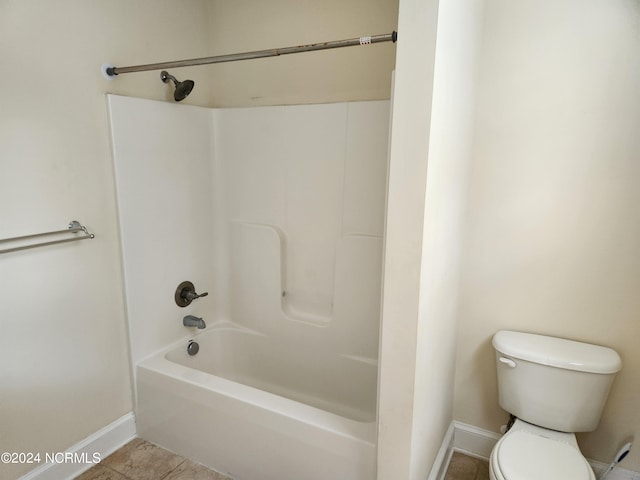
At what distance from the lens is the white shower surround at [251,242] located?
73.4 inches

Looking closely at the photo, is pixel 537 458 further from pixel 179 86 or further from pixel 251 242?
pixel 179 86

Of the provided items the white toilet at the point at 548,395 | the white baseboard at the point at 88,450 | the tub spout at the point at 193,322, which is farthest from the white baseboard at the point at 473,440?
the white baseboard at the point at 88,450

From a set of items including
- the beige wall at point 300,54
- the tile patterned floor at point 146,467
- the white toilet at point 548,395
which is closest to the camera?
the white toilet at point 548,395

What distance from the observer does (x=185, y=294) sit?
2283 mm

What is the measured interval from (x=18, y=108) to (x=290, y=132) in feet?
3.96

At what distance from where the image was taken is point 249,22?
224 centimetres

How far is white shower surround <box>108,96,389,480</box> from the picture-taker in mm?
1863

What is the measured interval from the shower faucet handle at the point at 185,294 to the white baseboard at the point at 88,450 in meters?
0.63

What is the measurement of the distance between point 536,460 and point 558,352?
1.44 feet

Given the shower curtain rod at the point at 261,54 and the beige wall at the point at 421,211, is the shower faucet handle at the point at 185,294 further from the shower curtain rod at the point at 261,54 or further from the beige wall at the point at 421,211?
the beige wall at the point at 421,211

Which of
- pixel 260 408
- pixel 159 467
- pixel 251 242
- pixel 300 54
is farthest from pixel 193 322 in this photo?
pixel 300 54

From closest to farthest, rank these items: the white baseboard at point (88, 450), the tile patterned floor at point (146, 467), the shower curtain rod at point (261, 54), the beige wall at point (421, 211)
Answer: the beige wall at point (421, 211)
the shower curtain rod at point (261, 54)
the white baseboard at point (88, 450)
the tile patterned floor at point (146, 467)

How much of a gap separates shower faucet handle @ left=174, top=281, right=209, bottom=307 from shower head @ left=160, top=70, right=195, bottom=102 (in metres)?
1.04

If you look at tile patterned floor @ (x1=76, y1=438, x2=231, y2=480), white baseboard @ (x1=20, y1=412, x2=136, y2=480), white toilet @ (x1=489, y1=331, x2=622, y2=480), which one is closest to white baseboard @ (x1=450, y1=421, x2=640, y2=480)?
white toilet @ (x1=489, y1=331, x2=622, y2=480)
